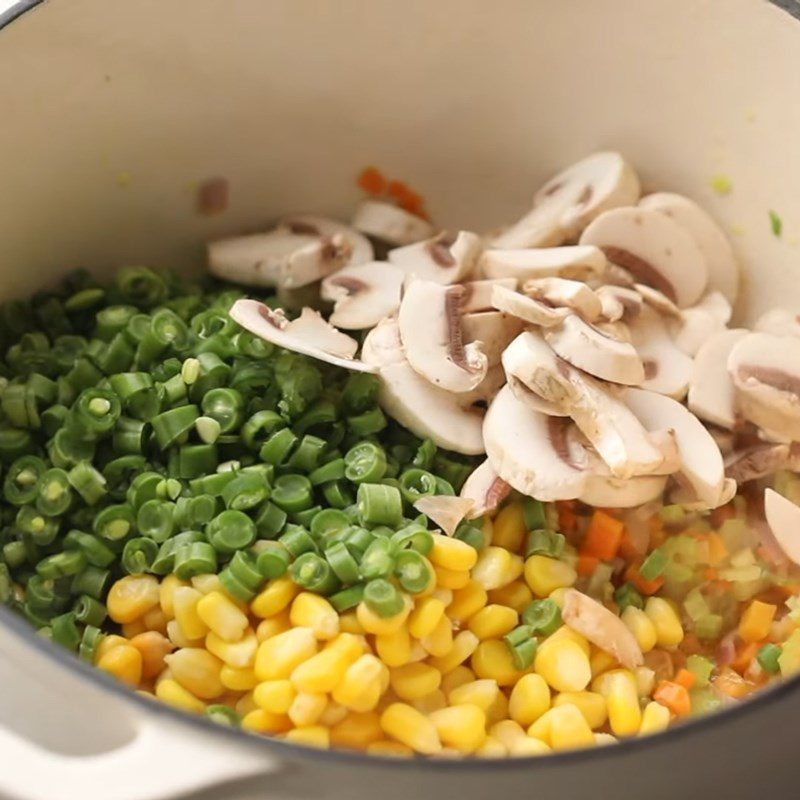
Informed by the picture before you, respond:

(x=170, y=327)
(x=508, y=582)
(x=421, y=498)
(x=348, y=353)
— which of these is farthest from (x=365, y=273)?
(x=508, y=582)

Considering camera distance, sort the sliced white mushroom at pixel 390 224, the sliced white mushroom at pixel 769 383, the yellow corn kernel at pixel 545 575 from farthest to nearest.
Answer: the sliced white mushroom at pixel 390 224 → the sliced white mushroom at pixel 769 383 → the yellow corn kernel at pixel 545 575

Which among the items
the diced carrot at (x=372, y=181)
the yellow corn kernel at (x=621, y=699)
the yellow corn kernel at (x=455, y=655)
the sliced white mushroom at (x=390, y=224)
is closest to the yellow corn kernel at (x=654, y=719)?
the yellow corn kernel at (x=621, y=699)

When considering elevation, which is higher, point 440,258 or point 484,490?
point 440,258

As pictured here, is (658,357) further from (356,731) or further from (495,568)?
(356,731)

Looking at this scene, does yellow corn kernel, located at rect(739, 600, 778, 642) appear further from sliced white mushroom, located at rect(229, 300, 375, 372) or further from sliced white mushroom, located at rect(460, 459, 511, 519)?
sliced white mushroom, located at rect(229, 300, 375, 372)

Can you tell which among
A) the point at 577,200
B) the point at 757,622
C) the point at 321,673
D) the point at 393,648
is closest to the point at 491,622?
the point at 393,648

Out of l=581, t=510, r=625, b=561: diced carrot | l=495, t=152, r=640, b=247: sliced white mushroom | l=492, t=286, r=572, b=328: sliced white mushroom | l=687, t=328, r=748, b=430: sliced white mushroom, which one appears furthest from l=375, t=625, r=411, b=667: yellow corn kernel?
l=495, t=152, r=640, b=247: sliced white mushroom

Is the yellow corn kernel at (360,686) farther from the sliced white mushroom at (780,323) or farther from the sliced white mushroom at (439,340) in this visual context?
the sliced white mushroom at (780,323)
